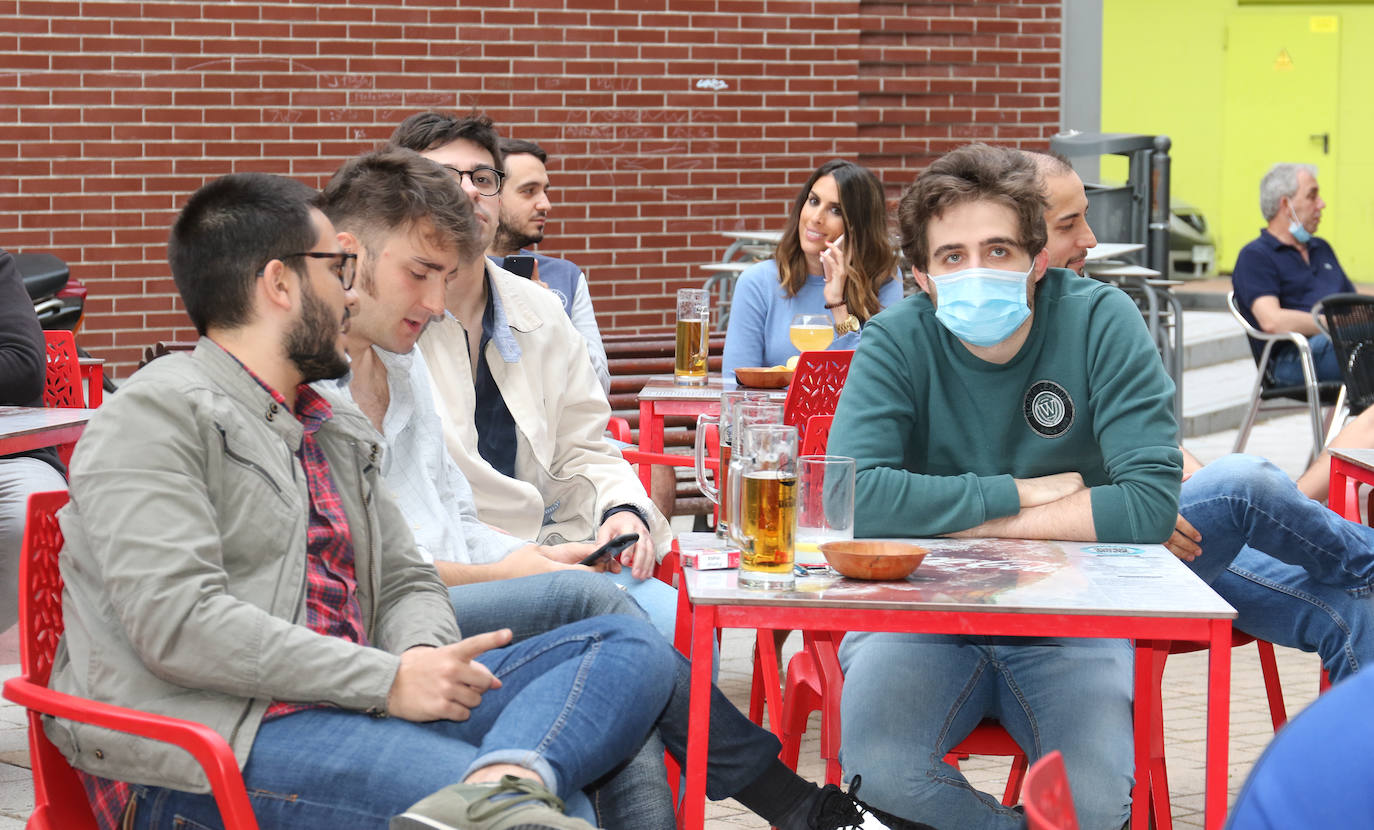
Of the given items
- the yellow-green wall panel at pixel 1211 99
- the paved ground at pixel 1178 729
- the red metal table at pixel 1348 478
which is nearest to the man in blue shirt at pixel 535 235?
the paved ground at pixel 1178 729

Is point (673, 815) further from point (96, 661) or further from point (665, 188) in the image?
point (665, 188)

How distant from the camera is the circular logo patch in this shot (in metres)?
2.83

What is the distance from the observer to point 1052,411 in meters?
2.83

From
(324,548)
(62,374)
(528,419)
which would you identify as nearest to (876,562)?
(324,548)

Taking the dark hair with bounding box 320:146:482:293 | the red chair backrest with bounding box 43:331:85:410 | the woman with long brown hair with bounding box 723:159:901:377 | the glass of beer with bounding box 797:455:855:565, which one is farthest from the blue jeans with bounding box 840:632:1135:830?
the red chair backrest with bounding box 43:331:85:410

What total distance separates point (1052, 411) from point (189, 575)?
1545mm

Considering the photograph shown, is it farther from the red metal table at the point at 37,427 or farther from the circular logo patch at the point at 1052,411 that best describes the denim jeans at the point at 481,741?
the red metal table at the point at 37,427

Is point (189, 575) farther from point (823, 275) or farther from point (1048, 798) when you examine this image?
point (823, 275)

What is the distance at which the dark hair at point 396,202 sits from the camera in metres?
2.80

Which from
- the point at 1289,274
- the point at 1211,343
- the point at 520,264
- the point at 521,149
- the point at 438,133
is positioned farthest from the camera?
the point at 1211,343

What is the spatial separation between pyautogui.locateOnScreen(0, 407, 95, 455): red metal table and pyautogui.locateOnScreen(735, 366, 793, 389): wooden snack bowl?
1.79 m

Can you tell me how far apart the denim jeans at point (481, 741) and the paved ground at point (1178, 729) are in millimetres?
1298

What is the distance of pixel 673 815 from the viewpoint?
97.7 inches

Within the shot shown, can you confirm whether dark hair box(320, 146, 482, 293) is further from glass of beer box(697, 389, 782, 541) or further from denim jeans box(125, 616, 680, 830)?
denim jeans box(125, 616, 680, 830)
